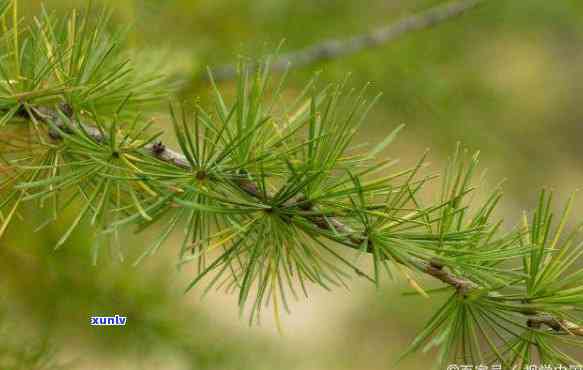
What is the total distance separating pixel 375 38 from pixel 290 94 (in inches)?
6.3

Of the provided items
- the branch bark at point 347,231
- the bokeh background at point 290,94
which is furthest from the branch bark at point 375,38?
the branch bark at point 347,231

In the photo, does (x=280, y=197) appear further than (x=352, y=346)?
No

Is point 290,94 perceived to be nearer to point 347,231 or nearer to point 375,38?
point 375,38

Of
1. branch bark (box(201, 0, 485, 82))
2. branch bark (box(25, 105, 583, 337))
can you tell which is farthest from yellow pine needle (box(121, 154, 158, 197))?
branch bark (box(201, 0, 485, 82))

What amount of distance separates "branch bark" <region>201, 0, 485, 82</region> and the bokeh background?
0.9 inches

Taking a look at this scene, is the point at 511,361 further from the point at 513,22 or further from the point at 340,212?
the point at 513,22

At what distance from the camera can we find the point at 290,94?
1.07 m

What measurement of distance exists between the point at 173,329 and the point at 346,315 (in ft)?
4.52

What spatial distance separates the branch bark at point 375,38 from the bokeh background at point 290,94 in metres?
0.02

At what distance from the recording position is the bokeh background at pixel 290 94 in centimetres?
78

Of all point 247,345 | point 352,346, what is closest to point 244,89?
point 247,345

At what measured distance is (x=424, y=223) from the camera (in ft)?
1.19

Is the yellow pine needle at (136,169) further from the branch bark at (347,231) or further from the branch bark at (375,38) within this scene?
the branch bark at (375,38)

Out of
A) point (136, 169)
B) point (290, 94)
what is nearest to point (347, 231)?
point (136, 169)
